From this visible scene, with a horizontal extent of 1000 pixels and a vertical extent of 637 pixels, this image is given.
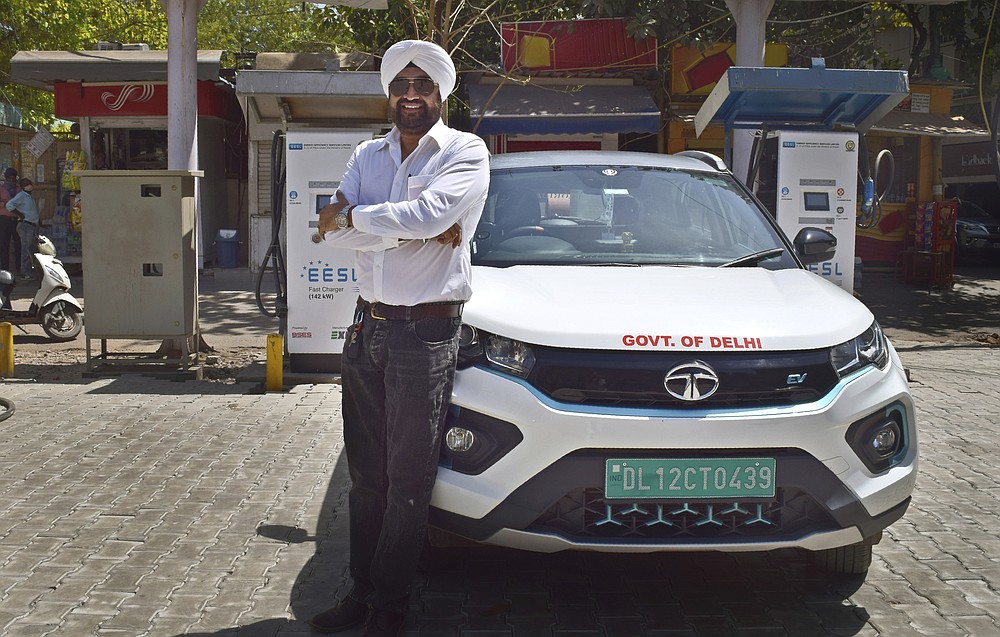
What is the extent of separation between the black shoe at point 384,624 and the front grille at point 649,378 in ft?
2.88

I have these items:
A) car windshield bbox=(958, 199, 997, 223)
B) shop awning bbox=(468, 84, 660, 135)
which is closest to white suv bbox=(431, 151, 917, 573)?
shop awning bbox=(468, 84, 660, 135)

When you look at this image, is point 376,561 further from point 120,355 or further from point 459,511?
point 120,355

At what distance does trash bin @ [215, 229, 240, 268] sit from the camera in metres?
19.1

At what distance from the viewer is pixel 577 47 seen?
741 inches

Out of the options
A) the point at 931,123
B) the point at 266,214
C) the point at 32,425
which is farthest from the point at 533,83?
the point at 32,425

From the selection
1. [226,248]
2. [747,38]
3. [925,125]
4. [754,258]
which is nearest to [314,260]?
[754,258]

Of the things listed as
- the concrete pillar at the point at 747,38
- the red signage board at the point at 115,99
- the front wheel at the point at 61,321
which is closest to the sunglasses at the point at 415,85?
the front wheel at the point at 61,321

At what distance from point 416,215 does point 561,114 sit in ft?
48.7

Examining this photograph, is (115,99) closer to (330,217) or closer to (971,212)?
(330,217)

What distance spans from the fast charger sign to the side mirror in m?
4.34

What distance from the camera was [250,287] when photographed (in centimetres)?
1705

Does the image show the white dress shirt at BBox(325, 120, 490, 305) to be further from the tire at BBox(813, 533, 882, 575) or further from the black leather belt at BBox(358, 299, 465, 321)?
the tire at BBox(813, 533, 882, 575)

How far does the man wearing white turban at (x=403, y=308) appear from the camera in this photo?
345 cm

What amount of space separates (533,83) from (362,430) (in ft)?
52.1
